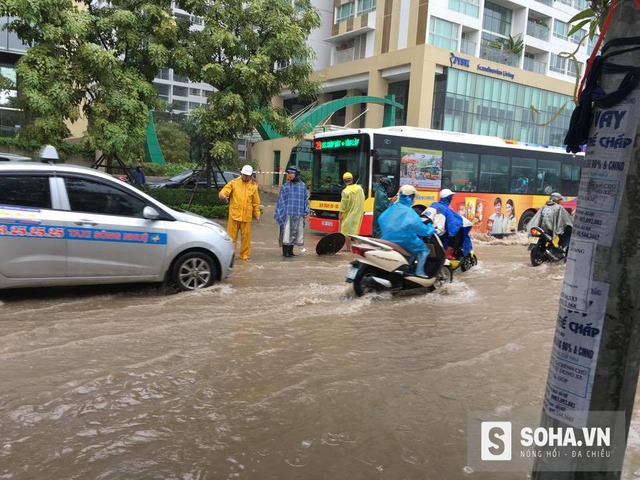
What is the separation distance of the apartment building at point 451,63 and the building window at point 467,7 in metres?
0.07

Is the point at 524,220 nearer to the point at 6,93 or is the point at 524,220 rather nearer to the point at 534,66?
the point at 6,93

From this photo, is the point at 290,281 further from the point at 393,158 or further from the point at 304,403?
the point at 393,158

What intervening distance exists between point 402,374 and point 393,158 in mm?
9518

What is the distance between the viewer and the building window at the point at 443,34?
33281mm

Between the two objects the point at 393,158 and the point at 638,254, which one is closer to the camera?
the point at 638,254

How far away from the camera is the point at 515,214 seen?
1677cm

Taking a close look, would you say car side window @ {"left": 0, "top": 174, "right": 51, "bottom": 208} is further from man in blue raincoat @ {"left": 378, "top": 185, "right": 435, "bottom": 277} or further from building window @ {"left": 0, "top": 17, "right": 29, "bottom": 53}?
building window @ {"left": 0, "top": 17, "right": 29, "bottom": 53}

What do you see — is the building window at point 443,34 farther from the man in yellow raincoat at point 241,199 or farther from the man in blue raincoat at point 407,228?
the man in blue raincoat at point 407,228

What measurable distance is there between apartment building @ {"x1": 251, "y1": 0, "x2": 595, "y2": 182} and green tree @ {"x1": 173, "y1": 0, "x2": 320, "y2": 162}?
59.3 feet

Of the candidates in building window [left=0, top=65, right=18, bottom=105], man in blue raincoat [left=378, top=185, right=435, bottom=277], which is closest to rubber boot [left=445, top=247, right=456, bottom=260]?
man in blue raincoat [left=378, top=185, right=435, bottom=277]

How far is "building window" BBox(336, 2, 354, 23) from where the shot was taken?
3947cm

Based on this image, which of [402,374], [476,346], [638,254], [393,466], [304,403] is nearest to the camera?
[638,254]

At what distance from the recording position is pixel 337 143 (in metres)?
13.7

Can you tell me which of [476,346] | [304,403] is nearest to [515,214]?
[476,346]
